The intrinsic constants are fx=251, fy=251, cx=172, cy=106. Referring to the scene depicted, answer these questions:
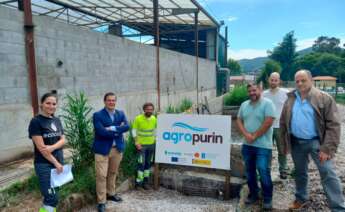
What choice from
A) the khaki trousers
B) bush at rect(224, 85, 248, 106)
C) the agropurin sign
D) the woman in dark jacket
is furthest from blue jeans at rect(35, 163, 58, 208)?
bush at rect(224, 85, 248, 106)

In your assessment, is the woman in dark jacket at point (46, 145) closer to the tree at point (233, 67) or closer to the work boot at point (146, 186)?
the work boot at point (146, 186)

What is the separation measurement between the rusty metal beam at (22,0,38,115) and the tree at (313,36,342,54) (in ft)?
261

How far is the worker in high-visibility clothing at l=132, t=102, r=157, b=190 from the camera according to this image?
3994 millimetres

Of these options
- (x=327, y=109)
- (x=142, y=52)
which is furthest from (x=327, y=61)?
(x=327, y=109)

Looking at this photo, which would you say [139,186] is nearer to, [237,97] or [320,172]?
[320,172]

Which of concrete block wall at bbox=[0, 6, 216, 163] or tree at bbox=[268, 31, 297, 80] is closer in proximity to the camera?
concrete block wall at bbox=[0, 6, 216, 163]

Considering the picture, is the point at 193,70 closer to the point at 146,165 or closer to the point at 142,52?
the point at 142,52

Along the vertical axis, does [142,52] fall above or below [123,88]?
above

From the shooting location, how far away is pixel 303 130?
9.65 ft

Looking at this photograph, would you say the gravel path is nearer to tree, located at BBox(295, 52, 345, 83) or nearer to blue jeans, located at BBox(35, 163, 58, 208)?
blue jeans, located at BBox(35, 163, 58, 208)

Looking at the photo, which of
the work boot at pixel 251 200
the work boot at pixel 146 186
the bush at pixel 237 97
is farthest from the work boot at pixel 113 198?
the bush at pixel 237 97

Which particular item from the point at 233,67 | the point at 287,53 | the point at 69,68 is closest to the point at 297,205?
the point at 69,68

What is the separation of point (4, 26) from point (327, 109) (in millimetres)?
5324

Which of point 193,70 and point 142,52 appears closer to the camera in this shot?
point 142,52
